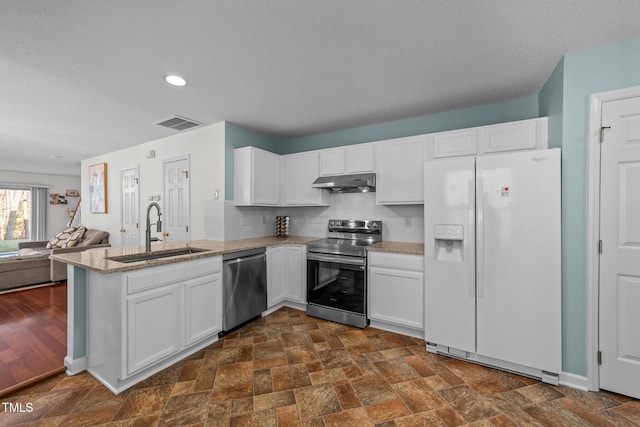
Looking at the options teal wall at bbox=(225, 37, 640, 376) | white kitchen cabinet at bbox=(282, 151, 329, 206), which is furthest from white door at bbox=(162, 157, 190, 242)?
teal wall at bbox=(225, 37, 640, 376)

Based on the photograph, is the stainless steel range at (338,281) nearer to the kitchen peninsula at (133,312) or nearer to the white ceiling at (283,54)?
the kitchen peninsula at (133,312)

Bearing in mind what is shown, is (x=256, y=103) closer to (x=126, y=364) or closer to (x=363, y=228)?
(x=363, y=228)

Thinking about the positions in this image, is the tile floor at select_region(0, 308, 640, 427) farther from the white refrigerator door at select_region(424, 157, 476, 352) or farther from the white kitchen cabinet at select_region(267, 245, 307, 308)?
the white kitchen cabinet at select_region(267, 245, 307, 308)

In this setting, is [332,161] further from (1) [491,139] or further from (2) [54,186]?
(2) [54,186]

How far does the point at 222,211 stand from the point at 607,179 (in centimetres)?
361

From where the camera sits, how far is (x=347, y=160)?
340cm

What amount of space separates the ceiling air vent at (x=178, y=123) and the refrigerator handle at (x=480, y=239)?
10.9 feet

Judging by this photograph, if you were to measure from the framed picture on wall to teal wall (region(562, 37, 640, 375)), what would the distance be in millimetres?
6953

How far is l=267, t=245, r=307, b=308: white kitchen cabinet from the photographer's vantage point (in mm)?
3262

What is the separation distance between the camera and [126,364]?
6.11ft

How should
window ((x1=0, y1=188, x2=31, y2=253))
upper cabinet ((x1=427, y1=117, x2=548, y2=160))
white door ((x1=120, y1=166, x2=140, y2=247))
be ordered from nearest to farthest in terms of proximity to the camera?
upper cabinet ((x1=427, y1=117, x2=548, y2=160))
white door ((x1=120, y1=166, x2=140, y2=247))
window ((x1=0, y1=188, x2=31, y2=253))

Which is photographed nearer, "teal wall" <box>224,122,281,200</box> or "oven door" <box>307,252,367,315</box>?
"oven door" <box>307,252,367,315</box>

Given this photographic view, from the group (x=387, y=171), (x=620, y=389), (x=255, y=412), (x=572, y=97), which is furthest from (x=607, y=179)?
(x=255, y=412)

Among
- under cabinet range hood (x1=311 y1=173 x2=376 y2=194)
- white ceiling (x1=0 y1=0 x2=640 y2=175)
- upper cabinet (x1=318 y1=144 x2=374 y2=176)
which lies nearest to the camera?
white ceiling (x1=0 y1=0 x2=640 y2=175)
